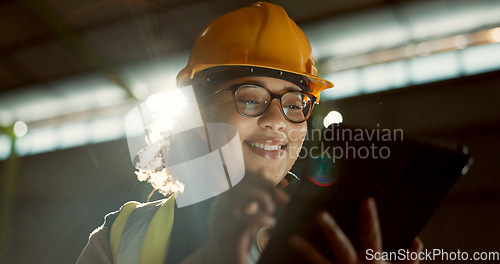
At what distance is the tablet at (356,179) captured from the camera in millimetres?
784

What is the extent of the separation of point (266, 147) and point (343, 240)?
30.3 inches

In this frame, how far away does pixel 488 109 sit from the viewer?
6363 millimetres

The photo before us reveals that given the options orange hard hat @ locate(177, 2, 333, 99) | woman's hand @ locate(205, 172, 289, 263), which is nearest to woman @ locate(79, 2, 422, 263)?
orange hard hat @ locate(177, 2, 333, 99)

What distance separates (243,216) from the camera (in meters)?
0.80

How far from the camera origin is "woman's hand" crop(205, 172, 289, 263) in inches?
30.8

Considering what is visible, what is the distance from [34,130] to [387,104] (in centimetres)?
777

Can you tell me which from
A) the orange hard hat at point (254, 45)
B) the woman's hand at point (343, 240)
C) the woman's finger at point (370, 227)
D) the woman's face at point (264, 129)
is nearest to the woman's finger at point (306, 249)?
the woman's hand at point (343, 240)

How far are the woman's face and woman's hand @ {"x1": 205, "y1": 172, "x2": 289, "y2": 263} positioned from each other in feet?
2.23

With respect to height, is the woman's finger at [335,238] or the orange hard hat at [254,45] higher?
the orange hard hat at [254,45]

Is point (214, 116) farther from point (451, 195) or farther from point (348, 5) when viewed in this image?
point (451, 195)

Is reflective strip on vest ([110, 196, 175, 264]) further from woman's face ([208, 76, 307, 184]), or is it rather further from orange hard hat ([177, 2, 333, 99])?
orange hard hat ([177, 2, 333, 99])

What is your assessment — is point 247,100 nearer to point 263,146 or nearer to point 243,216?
point 263,146

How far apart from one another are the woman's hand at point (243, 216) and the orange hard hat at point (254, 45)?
2.83 feet

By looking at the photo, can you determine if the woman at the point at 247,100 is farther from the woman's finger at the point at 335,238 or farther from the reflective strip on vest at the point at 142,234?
the woman's finger at the point at 335,238
